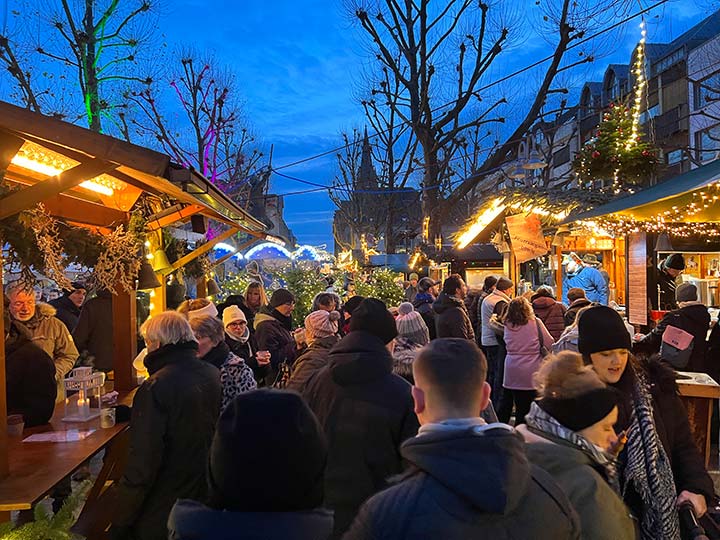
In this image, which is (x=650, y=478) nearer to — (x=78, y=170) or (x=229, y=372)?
(x=229, y=372)

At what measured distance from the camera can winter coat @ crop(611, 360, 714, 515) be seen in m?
2.95

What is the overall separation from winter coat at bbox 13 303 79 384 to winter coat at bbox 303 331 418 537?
Result: 3.77 metres

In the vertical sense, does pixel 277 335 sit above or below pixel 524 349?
above

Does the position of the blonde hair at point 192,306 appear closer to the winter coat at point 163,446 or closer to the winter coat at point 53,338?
the winter coat at point 53,338

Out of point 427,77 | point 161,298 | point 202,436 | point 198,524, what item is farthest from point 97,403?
point 427,77

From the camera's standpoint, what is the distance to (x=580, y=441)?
6.72ft

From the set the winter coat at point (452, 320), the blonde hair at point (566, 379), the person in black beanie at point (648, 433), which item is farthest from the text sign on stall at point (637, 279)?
the blonde hair at point (566, 379)

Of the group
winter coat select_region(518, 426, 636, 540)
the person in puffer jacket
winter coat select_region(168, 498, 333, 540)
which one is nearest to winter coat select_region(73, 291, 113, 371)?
the person in puffer jacket

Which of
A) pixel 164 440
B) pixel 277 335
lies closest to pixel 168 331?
pixel 164 440

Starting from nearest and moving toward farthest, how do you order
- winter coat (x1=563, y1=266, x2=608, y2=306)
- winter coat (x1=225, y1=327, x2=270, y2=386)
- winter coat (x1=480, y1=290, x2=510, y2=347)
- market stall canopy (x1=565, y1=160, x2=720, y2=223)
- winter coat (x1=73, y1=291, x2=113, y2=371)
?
market stall canopy (x1=565, y1=160, x2=720, y2=223) → winter coat (x1=225, y1=327, x2=270, y2=386) → winter coat (x1=73, y1=291, x2=113, y2=371) → winter coat (x1=480, y1=290, x2=510, y2=347) → winter coat (x1=563, y1=266, x2=608, y2=306)

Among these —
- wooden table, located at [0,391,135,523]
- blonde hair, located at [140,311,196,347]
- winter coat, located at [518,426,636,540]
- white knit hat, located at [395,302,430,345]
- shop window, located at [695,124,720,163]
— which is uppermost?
shop window, located at [695,124,720,163]

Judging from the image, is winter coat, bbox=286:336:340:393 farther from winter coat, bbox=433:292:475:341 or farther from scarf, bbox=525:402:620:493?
winter coat, bbox=433:292:475:341

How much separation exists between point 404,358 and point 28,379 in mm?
2885

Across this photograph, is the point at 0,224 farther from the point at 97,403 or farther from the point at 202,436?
the point at 97,403
